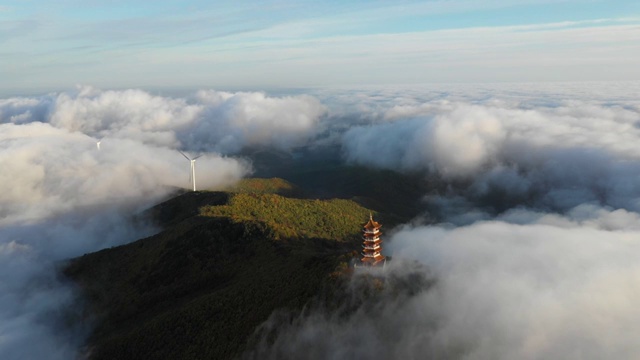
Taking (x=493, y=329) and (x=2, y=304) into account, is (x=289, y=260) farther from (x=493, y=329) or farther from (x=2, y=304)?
(x=2, y=304)

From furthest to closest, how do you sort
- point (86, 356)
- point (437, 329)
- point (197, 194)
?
point (197, 194) → point (86, 356) → point (437, 329)

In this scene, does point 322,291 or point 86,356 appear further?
point 86,356

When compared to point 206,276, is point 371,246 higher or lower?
higher

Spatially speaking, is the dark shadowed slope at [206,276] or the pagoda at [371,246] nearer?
the dark shadowed slope at [206,276]

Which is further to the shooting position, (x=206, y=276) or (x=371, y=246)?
(x=206, y=276)

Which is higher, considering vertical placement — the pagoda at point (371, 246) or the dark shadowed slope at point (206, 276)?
the pagoda at point (371, 246)

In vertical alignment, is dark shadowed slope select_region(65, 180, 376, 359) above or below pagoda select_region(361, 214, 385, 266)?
below

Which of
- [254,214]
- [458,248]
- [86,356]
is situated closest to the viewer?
[86,356]

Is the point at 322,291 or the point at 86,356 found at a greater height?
the point at 322,291

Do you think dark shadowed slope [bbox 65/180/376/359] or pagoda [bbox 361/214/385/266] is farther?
pagoda [bbox 361/214/385/266]

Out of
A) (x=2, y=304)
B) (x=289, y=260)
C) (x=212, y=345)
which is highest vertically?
(x=289, y=260)

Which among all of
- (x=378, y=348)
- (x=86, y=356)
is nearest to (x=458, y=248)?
(x=378, y=348)
